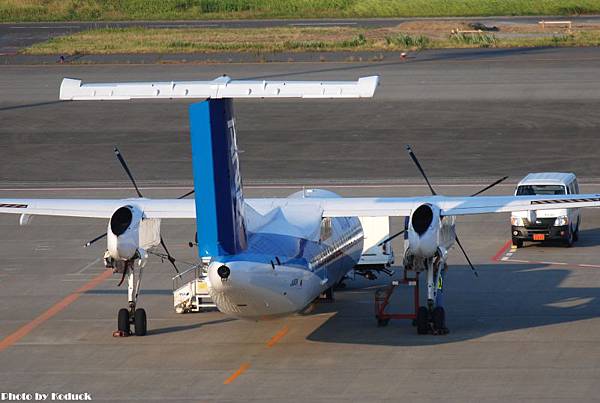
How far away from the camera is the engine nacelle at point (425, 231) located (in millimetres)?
27625

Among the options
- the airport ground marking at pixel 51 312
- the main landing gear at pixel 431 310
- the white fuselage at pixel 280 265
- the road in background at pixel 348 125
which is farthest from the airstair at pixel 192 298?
the road in background at pixel 348 125

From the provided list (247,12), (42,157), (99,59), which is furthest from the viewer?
(247,12)

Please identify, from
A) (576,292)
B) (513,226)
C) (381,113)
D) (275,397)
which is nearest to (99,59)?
(381,113)

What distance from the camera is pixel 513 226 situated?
38562mm

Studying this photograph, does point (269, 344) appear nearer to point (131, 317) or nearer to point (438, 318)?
point (131, 317)

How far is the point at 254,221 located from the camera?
27.1 m

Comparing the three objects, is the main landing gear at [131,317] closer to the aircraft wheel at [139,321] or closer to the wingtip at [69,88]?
the aircraft wheel at [139,321]

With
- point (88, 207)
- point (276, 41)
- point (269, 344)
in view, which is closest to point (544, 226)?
point (269, 344)

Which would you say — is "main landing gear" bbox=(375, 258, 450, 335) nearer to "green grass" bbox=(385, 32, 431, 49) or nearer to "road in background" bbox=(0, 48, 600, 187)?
"road in background" bbox=(0, 48, 600, 187)

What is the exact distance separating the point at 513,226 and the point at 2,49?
61.2 m

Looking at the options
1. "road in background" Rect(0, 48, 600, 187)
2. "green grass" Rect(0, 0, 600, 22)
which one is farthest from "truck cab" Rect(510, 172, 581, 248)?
"green grass" Rect(0, 0, 600, 22)

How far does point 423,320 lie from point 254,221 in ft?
15.9

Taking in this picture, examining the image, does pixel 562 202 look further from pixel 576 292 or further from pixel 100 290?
pixel 100 290

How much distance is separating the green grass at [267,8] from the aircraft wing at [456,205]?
77.3 m
